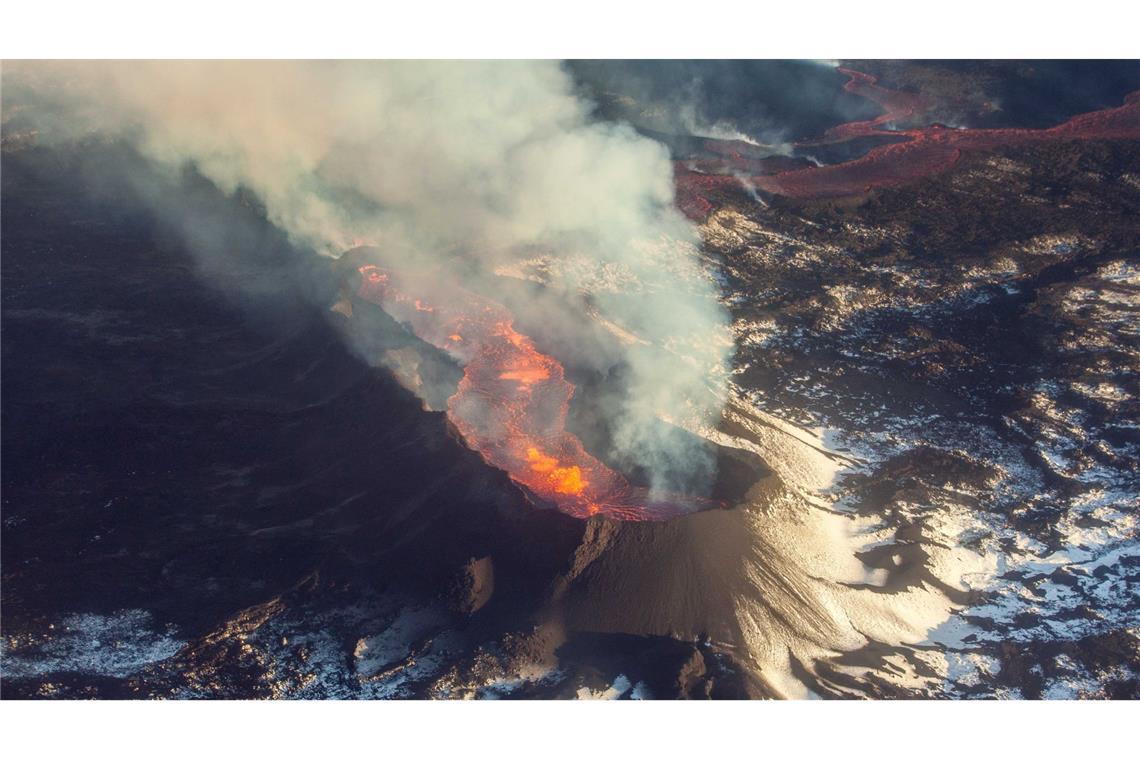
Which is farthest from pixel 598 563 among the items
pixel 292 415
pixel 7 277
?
pixel 7 277

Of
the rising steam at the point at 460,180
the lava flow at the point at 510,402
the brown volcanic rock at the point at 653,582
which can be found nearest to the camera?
the brown volcanic rock at the point at 653,582

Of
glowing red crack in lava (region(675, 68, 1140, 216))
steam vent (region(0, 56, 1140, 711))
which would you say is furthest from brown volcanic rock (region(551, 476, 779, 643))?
glowing red crack in lava (region(675, 68, 1140, 216))

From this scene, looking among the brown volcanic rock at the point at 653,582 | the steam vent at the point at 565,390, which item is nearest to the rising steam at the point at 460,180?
the steam vent at the point at 565,390

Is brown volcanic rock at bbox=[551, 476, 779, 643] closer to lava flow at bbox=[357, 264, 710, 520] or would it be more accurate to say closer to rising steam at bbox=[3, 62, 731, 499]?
lava flow at bbox=[357, 264, 710, 520]

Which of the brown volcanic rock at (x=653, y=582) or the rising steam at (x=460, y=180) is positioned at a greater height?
the rising steam at (x=460, y=180)

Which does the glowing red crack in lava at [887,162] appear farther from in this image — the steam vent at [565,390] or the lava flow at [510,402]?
the lava flow at [510,402]

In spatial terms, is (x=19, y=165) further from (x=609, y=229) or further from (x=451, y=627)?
(x=451, y=627)
